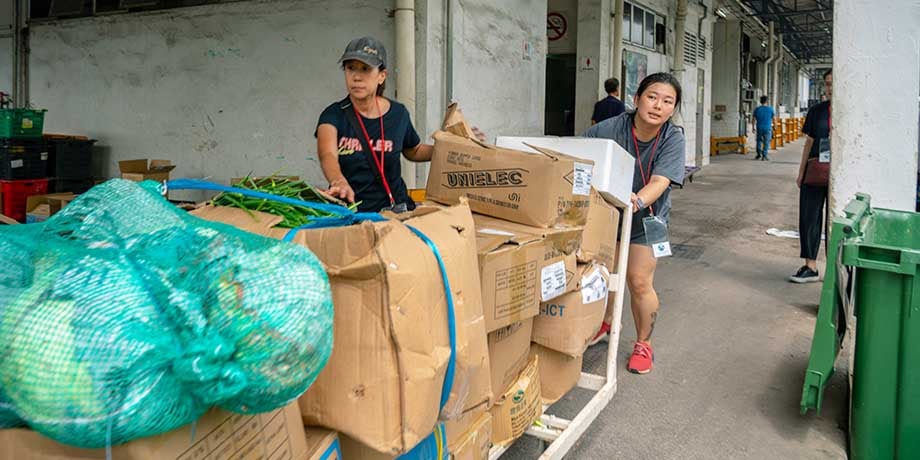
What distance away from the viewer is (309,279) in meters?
1.17

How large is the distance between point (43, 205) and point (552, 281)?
→ 706 centimetres

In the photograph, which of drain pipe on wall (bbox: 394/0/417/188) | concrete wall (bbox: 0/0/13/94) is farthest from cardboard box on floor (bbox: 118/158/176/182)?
concrete wall (bbox: 0/0/13/94)

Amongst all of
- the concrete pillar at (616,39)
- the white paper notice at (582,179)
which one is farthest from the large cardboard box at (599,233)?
the concrete pillar at (616,39)

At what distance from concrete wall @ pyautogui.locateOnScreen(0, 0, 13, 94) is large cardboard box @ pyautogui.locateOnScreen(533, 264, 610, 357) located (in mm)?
9787

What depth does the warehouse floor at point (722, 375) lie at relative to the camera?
3113 millimetres

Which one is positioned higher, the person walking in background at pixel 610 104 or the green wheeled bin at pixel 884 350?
the person walking in background at pixel 610 104

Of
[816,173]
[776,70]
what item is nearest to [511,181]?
[816,173]

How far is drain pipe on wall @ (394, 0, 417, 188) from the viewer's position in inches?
250

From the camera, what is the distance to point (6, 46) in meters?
9.51

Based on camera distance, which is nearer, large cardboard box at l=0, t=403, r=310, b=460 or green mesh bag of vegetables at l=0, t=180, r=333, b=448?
green mesh bag of vegetables at l=0, t=180, r=333, b=448

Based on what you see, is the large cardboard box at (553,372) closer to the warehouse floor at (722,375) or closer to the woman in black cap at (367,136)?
the warehouse floor at (722,375)

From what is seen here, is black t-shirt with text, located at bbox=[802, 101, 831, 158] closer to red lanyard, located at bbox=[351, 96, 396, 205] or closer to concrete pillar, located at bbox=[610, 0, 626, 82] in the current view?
red lanyard, located at bbox=[351, 96, 396, 205]

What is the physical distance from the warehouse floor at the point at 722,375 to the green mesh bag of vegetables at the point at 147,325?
207 cm

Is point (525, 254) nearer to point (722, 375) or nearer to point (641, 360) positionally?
point (641, 360)
